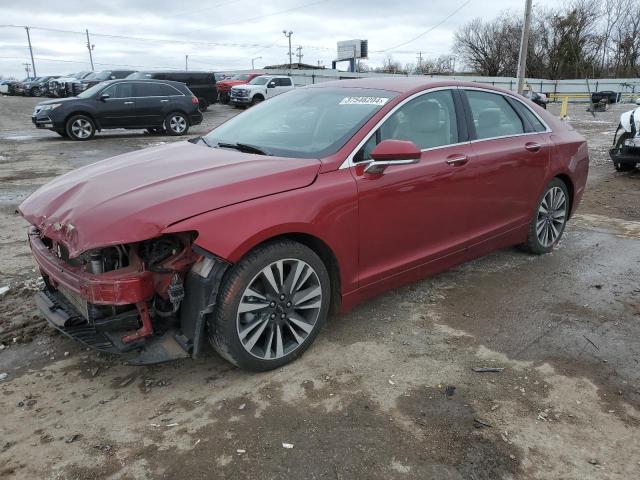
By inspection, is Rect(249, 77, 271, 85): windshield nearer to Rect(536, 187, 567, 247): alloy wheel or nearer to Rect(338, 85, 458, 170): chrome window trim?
Rect(536, 187, 567, 247): alloy wheel

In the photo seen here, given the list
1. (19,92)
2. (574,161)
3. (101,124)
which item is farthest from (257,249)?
(19,92)

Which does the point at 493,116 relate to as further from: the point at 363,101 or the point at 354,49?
the point at 354,49

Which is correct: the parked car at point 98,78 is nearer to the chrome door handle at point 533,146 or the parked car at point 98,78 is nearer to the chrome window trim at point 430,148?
the chrome window trim at point 430,148

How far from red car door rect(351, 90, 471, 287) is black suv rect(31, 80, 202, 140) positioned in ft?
42.3

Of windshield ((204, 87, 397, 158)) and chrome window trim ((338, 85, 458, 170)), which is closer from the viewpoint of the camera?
chrome window trim ((338, 85, 458, 170))

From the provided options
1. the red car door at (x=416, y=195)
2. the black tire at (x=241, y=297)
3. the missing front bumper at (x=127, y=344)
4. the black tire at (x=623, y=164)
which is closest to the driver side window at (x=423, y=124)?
the red car door at (x=416, y=195)

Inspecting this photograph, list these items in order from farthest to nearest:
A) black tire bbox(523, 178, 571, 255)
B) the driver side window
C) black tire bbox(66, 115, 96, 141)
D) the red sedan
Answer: black tire bbox(66, 115, 96, 141) → black tire bbox(523, 178, 571, 255) → the driver side window → the red sedan

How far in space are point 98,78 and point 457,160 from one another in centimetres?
2582

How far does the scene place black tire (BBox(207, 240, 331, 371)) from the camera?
2.78 meters

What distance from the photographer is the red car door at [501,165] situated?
13.7 feet

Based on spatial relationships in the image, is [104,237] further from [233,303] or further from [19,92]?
[19,92]

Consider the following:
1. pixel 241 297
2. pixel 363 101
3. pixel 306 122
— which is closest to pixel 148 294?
pixel 241 297

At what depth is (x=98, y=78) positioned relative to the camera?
84.2 feet

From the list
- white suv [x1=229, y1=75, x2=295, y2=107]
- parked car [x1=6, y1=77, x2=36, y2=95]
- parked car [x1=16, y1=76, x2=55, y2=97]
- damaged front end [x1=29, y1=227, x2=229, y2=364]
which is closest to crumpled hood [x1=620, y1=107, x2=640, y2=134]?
damaged front end [x1=29, y1=227, x2=229, y2=364]
